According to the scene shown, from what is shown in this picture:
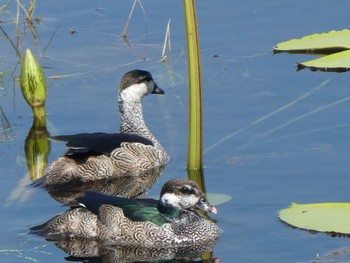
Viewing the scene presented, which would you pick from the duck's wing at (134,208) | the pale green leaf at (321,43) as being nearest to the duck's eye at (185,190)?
the duck's wing at (134,208)

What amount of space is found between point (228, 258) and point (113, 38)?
570cm

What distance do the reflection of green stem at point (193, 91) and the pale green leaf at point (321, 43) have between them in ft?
9.86

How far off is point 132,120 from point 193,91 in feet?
6.76

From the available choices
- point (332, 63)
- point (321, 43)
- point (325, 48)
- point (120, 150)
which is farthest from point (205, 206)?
point (325, 48)

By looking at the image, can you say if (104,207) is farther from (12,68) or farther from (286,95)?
(12,68)

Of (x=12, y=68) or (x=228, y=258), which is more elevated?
(x=12, y=68)

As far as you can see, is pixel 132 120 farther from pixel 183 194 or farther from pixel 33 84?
pixel 183 194

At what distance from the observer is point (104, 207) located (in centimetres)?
1137

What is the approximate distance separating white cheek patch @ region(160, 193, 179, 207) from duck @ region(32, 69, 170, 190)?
61.2 inches

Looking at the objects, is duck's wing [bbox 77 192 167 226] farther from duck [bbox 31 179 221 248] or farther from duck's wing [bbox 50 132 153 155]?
duck's wing [bbox 50 132 153 155]

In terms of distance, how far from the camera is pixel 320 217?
1094 centimetres

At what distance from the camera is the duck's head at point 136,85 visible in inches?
540

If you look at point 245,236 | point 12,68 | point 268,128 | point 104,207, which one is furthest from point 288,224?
point 12,68

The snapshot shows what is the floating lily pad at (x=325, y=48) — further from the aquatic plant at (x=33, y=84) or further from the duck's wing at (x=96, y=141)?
the aquatic plant at (x=33, y=84)
